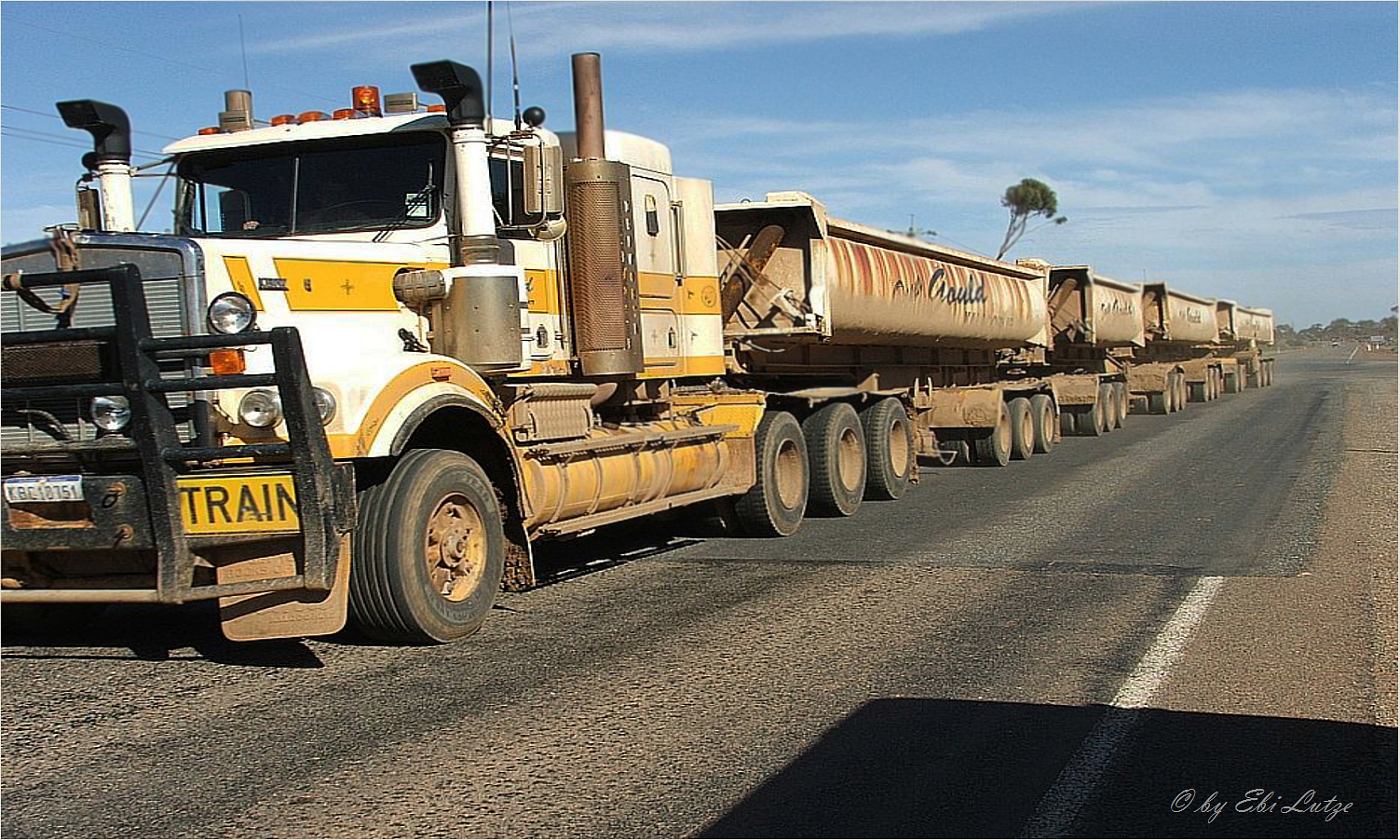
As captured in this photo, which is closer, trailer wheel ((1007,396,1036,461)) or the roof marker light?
the roof marker light

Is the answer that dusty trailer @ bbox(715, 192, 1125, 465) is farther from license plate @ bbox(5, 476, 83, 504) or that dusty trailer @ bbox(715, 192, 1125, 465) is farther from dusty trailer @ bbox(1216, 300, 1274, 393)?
dusty trailer @ bbox(1216, 300, 1274, 393)

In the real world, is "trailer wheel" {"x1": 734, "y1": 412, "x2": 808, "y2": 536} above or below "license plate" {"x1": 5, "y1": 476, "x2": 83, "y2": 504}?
below

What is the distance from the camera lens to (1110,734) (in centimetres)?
526

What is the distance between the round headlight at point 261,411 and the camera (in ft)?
21.4

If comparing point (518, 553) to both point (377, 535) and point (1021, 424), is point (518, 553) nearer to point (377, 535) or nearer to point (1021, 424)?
point (377, 535)

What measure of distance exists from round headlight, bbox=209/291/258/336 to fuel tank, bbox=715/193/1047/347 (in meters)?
6.41

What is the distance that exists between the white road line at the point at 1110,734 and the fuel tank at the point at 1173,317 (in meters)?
24.1

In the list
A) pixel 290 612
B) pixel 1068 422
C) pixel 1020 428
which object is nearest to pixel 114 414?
pixel 290 612

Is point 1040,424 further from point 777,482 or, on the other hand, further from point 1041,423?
point 777,482

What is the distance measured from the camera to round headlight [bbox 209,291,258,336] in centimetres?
662

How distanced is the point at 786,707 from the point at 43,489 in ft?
11.5

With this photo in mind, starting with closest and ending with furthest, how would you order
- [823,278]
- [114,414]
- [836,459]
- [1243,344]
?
[114,414], [823,278], [836,459], [1243,344]

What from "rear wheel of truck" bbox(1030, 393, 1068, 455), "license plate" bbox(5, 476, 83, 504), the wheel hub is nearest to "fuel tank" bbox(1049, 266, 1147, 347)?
"rear wheel of truck" bbox(1030, 393, 1068, 455)

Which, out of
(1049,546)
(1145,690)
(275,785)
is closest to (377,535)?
(275,785)
